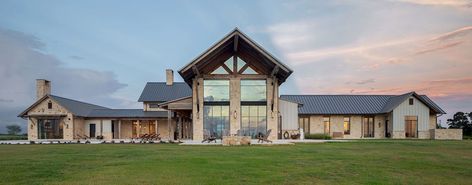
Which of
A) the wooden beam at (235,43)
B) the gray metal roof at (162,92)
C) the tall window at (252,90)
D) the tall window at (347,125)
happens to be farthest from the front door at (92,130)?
the tall window at (347,125)

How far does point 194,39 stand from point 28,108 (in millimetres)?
20851

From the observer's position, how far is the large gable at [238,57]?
24.0 m

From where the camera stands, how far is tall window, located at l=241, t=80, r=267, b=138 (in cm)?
2603

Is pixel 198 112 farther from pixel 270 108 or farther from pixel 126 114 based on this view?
pixel 126 114

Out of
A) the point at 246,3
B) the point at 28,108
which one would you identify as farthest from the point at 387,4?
the point at 28,108

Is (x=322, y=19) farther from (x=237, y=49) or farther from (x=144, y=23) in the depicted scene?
(x=144, y=23)

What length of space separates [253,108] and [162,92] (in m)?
18.2

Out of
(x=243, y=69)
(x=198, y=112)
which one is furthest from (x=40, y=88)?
(x=243, y=69)

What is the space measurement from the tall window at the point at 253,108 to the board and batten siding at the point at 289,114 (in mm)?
4189

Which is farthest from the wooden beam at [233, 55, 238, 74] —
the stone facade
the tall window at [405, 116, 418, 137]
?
the tall window at [405, 116, 418, 137]

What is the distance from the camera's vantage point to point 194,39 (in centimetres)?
2469

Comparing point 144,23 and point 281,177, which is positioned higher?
point 144,23

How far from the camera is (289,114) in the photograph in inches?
1178

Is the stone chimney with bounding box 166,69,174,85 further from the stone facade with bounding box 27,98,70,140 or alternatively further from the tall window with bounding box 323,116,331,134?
the tall window with bounding box 323,116,331,134
